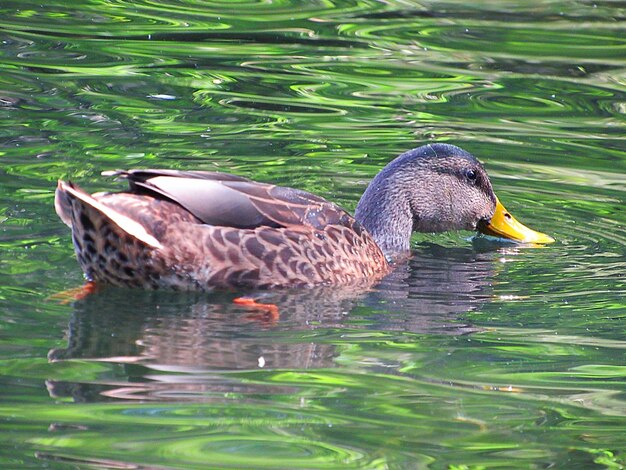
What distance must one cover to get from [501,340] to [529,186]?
354 centimetres

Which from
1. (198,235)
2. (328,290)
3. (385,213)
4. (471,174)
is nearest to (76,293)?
(198,235)

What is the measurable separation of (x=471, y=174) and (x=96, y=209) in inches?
131

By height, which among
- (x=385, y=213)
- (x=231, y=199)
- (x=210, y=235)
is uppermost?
(x=231, y=199)

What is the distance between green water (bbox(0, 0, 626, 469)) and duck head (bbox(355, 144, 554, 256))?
7.5 inches

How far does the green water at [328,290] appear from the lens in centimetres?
573

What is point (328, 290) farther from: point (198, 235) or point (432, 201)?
point (432, 201)

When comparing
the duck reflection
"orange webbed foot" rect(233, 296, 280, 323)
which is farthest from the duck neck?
"orange webbed foot" rect(233, 296, 280, 323)

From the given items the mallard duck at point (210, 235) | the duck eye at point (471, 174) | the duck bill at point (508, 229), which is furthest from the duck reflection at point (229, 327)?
the duck eye at point (471, 174)

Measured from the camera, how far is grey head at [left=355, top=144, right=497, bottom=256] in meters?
9.30

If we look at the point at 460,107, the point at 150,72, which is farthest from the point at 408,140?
the point at 150,72

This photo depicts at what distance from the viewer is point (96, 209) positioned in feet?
23.7

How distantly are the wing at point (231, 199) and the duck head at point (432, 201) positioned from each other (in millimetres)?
1034

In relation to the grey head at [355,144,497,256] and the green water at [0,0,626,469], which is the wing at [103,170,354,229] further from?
the grey head at [355,144,497,256]

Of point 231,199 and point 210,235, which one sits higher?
point 231,199
